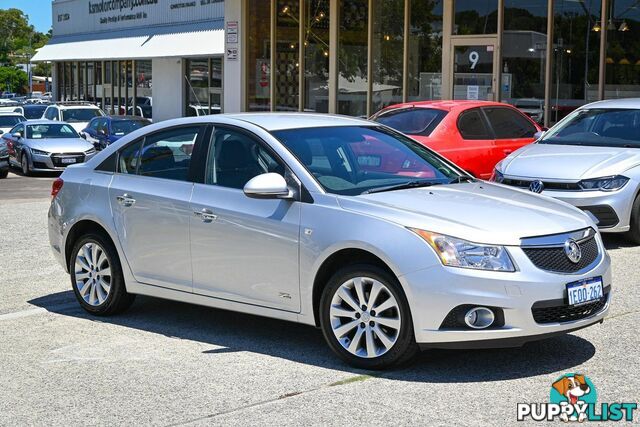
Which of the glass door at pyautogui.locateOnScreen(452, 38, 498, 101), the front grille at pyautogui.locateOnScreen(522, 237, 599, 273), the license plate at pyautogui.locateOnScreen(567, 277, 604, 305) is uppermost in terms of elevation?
the glass door at pyautogui.locateOnScreen(452, 38, 498, 101)

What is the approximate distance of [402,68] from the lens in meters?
21.7

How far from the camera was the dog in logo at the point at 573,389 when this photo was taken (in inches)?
215

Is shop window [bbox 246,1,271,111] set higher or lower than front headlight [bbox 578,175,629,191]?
higher

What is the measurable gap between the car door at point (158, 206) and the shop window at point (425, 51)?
13756 mm

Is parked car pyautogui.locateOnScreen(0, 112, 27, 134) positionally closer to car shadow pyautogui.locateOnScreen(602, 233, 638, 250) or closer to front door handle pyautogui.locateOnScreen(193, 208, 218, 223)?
car shadow pyautogui.locateOnScreen(602, 233, 638, 250)

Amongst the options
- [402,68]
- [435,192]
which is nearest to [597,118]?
[435,192]

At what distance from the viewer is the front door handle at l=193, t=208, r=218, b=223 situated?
6.95 meters

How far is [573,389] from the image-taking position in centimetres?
569

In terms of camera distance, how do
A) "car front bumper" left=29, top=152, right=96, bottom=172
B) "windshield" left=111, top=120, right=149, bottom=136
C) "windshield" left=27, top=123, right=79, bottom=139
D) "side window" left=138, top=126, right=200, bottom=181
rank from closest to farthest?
"side window" left=138, top=126, right=200, bottom=181 < "car front bumper" left=29, top=152, right=96, bottom=172 < "windshield" left=27, top=123, right=79, bottom=139 < "windshield" left=111, top=120, right=149, bottom=136

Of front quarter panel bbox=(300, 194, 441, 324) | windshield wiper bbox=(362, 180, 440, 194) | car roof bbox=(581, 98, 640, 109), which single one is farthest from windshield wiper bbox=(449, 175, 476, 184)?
car roof bbox=(581, 98, 640, 109)

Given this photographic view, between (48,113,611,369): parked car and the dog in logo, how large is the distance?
12.4 inches

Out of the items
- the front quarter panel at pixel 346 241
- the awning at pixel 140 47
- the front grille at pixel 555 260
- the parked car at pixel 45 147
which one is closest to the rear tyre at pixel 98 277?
the front quarter panel at pixel 346 241

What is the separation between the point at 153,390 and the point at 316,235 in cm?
142

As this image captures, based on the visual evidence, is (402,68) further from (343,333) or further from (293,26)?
(343,333)
